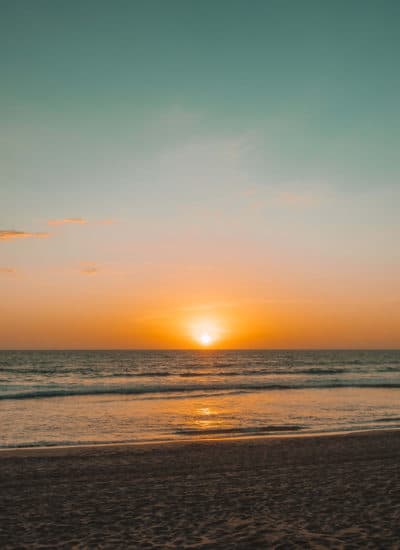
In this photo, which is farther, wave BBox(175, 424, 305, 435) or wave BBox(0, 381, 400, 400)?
wave BBox(0, 381, 400, 400)

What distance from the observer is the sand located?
26.5 ft

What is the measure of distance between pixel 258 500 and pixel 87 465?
6.01 meters

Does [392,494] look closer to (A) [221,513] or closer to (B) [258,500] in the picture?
(B) [258,500]

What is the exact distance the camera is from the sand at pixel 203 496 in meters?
8.07

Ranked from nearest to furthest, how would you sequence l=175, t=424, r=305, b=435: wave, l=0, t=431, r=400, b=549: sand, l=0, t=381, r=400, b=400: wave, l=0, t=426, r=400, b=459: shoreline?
l=0, t=431, r=400, b=549: sand
l=0, t=426, r=400, b=459: shoreline
l=175, t=424, r=305, b=435: wave
l=0, t=381, r=400, b=400: wave

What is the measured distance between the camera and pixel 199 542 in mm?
7828

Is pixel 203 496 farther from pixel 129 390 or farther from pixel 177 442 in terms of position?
pixel 129 390

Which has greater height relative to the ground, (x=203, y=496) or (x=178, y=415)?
(x=203, y=496)

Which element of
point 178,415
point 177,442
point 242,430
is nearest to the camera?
point 177,442

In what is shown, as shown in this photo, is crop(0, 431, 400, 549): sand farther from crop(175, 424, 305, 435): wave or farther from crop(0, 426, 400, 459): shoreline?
crop(175, 424, 305, 435): wave

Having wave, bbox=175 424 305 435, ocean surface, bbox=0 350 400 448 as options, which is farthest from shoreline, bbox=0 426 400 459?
wave, bbox=175 424 305 435

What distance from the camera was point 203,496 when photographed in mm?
10805

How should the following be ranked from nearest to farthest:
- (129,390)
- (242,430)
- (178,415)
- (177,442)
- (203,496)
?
(203,496) < (177,442) < (242,430) < (178,415) < (129,390)

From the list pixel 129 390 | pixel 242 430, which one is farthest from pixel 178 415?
pixel 129 390
